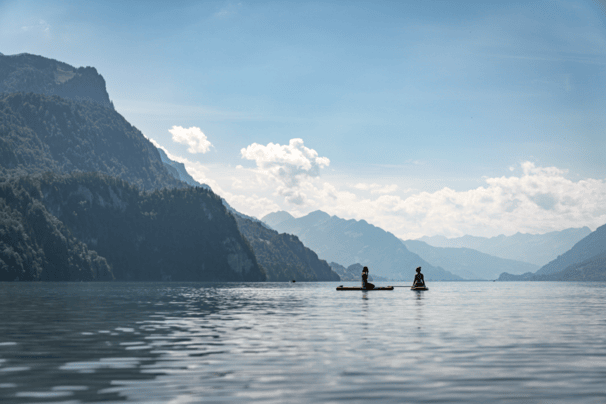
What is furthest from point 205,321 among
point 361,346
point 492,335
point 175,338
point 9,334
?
point 492,335

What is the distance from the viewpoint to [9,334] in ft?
103

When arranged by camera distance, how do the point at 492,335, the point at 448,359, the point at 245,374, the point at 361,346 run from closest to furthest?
the point at 245,374 → the point at 448,359 → the point at 361,346 → the point at 492,335

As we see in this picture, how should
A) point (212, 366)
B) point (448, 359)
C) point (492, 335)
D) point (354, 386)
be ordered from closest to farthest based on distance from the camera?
point (354, 386), point (212, 366), point (448, 359), point (492, 335)

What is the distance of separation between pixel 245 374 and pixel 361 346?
9.39 meters

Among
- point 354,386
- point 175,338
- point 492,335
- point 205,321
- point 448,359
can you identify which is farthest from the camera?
point 205,321

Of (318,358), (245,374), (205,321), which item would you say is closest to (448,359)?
(318,358)

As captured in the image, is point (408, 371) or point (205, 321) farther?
point (205, 321)

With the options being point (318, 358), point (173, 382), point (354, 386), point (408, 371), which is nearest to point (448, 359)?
point (408, 371)

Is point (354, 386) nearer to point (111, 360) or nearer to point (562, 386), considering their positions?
point (562, 386)

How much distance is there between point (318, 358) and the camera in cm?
2375

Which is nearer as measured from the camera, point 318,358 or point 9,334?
point 318,358

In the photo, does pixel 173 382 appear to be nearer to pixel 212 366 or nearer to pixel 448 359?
pixel 212 366

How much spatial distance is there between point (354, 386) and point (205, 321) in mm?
26500

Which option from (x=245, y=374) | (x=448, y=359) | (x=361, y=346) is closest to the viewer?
(x=245, y=374)
